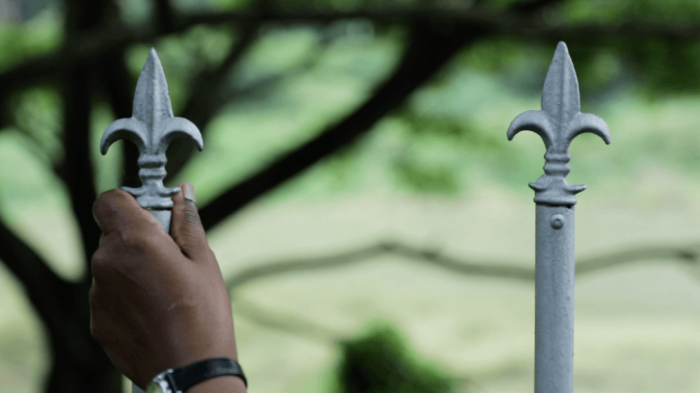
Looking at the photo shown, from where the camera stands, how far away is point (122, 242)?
1226 mm

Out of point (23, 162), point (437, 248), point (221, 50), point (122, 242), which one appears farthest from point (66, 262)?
point (122, 242)

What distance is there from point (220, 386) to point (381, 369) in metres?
3.74

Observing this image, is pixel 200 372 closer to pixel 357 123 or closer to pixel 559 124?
pixel 559 124

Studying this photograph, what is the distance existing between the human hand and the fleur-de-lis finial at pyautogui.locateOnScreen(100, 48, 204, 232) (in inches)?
2.9

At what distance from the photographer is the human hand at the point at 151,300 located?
1.19 meters

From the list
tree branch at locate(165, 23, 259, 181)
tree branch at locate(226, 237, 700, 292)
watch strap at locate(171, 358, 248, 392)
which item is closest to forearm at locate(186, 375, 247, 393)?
watch strap at locate(171, 358, 248, 392)

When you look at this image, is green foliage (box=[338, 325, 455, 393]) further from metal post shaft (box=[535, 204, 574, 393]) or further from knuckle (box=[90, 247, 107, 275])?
knuckle (box=[90, 247, 107, 275])

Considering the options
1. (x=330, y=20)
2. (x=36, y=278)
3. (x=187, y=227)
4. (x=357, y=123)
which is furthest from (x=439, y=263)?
(x=187, y=227)

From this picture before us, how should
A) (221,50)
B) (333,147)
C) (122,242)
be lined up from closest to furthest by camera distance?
(122,242) → (333,147) → (221,50)

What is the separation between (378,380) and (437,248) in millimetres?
1716

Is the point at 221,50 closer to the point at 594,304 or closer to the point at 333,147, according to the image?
the point at 333,147

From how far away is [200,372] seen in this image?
1.16 metres

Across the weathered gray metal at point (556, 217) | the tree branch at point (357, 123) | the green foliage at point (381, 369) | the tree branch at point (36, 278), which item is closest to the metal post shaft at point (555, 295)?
the weathered gray metal at point (556, 217)

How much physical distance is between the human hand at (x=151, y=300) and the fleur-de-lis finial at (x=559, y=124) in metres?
0.78
